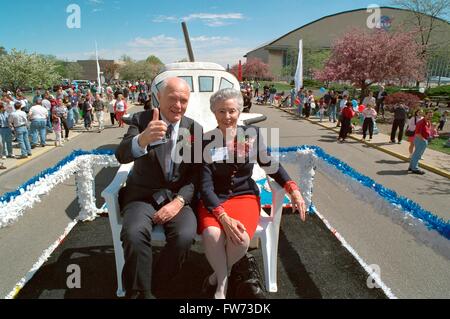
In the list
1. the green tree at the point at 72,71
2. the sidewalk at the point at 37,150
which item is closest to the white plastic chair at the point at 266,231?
the sidewalk at the point at 37,150

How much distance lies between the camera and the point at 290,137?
12672 millimetres

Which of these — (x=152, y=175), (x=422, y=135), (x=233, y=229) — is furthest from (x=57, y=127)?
(x=422, y=135)

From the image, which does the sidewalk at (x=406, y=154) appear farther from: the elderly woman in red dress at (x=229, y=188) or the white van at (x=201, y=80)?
the elderly woman in red dress at (x=229, y=188)

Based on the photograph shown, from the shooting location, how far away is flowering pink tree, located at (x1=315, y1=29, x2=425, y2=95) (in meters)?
Result: 19.8

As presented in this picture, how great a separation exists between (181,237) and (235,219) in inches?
19.0

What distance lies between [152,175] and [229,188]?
0.71 m

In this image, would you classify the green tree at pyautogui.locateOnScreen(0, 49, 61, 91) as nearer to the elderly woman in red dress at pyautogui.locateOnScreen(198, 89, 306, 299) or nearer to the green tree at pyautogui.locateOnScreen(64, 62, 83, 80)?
the elderly woman in red dress at pyautogui.locateOnScreen(198, 89, 306, 299)

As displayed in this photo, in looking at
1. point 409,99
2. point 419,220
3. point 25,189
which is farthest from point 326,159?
point 409,99

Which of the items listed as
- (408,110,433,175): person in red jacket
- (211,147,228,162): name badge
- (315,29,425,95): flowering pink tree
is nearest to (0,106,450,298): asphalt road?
(211,147,228,162): name badge

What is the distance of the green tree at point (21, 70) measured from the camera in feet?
90.9

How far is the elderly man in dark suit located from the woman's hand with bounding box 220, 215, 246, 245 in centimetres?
27

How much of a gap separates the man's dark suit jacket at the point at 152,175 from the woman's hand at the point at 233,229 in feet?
1.40
